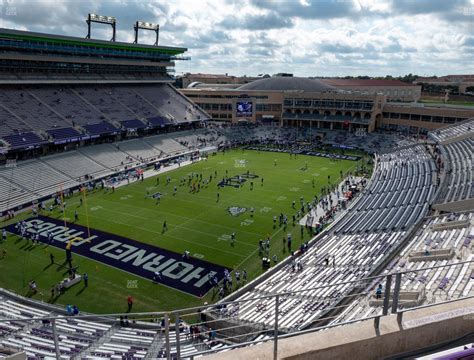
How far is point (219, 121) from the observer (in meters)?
81.6

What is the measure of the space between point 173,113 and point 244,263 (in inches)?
1931

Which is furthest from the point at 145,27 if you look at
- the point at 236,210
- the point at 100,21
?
the point at 236,210

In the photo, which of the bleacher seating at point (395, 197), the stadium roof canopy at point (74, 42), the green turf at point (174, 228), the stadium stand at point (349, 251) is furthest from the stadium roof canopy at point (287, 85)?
the stadium stand at point (349, 251)

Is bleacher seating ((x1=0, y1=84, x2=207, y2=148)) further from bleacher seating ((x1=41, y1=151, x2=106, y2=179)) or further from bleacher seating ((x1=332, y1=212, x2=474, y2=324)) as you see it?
bleacher seating ((x1=332, y1=212, x2=474, y2=324))

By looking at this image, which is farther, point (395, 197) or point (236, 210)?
point (395, 197)

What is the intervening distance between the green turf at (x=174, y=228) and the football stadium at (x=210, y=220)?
0.17 m

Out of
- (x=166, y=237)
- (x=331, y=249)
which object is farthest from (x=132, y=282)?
(x=331, y=249)

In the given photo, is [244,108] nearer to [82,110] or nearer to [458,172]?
[82,110]

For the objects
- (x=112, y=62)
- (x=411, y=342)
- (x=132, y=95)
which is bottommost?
(x=411, y=342)

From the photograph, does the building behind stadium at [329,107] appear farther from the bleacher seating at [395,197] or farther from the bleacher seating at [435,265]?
the bleacher seating at [435,265]

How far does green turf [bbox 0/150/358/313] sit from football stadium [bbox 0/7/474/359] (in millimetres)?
174

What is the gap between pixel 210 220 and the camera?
3180 cm

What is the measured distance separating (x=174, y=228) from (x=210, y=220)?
3301 mm

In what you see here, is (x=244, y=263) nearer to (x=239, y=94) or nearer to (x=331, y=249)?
(x=331, y=249)
